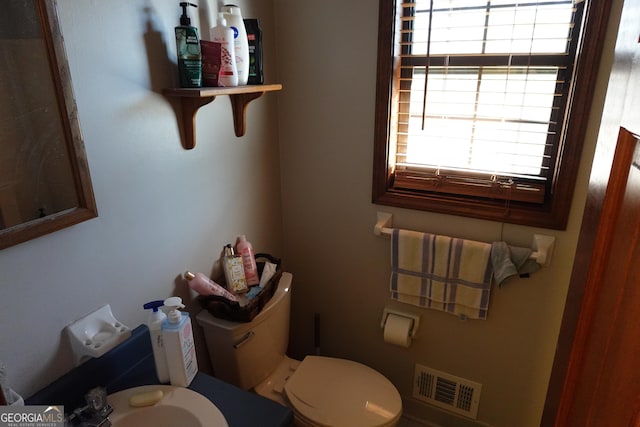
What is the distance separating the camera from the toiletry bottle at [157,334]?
1.09m

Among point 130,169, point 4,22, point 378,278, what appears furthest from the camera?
point 378,278

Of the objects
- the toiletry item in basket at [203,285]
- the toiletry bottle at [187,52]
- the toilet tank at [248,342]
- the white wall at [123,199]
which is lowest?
the toilet tank at [248,342]

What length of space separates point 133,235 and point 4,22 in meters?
0.57

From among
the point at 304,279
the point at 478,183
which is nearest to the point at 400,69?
the point at 478,183

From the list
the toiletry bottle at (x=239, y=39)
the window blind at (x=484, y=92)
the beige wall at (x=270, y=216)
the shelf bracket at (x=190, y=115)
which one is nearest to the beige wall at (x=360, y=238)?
the beige wall at (x=270, y=216)

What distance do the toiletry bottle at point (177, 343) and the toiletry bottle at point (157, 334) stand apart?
13 mm

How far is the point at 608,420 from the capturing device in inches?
A: 22.9

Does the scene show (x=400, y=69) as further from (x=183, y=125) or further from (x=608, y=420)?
(x=608, y=420)

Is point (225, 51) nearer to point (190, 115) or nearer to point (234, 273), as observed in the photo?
point (190, 115)

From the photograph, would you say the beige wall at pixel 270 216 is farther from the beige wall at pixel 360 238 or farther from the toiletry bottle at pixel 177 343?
the toiletry bottle at pixel 177 343

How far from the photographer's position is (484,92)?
4.90 feet

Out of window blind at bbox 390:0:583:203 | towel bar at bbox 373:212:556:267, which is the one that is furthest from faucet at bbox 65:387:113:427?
towel bar at bbox 373:212:556:267

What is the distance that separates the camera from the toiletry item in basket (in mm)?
1348

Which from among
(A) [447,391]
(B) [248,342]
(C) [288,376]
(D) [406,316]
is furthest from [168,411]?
(A) [447,391]
